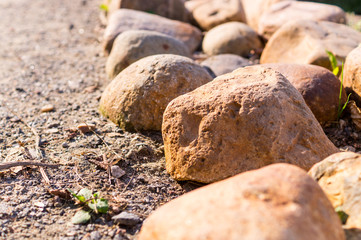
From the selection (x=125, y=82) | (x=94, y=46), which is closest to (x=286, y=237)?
(x=125, y=82)

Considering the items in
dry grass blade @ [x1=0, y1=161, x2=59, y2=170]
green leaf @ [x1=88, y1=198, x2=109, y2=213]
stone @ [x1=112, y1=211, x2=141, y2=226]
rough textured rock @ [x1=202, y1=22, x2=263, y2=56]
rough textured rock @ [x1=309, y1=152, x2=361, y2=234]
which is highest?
rough textured rock @ [x1=309, y1=152, x2=361, y2=234]

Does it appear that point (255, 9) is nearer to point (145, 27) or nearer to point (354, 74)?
point (145, 27)

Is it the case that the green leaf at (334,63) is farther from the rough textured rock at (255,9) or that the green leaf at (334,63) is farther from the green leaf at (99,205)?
the green leaf at (99,205)

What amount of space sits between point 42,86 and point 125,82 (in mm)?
1548

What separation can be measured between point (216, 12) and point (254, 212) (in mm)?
5180

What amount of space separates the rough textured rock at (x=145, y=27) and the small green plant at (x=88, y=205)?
314 centimetres

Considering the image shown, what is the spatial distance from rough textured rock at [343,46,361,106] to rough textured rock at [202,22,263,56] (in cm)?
204

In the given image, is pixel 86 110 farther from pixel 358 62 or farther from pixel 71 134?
pixel 358 62

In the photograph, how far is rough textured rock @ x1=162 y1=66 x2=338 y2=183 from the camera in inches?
89.5

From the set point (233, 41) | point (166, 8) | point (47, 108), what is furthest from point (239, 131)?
point (166, 8)

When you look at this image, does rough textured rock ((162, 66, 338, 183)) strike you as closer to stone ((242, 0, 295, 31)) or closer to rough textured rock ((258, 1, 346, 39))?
rough textured rock ((258, 1, 346, 39))

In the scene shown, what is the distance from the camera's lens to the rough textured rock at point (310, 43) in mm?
3855

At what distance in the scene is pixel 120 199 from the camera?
93.0 inches

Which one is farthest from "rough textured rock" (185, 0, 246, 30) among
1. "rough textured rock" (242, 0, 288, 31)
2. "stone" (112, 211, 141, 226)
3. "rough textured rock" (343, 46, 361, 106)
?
"stone" (112, 211, 141, 226)
